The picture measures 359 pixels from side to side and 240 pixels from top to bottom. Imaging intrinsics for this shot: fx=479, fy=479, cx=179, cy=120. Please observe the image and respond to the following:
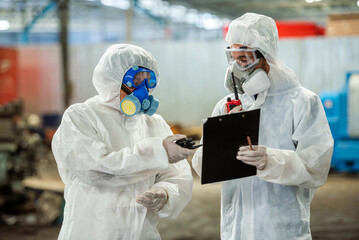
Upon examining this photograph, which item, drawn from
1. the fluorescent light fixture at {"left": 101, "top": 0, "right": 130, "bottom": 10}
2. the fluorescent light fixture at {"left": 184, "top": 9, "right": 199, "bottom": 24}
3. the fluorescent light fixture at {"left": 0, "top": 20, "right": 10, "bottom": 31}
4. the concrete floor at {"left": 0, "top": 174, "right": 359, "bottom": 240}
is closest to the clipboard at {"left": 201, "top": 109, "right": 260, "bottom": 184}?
the concrete floor at {"left": 0, "top": 174, "right": 359, "bottom": 240}

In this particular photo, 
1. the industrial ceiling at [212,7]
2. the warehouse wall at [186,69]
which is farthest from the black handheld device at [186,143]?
the industrial ceiling at [212,7]

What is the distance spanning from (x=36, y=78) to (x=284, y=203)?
31.9 feet

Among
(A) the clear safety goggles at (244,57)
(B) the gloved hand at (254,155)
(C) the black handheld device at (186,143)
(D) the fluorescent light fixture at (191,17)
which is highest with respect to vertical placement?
(D) the fluorescent light fixture at (191,17)

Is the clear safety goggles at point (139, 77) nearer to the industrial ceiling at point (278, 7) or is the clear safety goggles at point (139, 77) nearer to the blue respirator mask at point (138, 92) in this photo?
the blue respirator mask at point (138, 92)

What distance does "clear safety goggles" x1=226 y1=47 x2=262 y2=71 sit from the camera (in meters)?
1.92

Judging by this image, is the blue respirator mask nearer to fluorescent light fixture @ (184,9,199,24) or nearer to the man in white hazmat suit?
the man in white hazmat suit

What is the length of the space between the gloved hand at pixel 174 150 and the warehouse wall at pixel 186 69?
297 inches

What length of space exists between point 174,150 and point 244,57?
0.50 meters

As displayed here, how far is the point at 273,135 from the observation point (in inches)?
75.8

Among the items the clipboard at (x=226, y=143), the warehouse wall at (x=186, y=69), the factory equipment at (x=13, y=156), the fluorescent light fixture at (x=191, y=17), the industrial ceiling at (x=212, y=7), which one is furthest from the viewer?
the fluorescent light fixture at (x=191, y=17)

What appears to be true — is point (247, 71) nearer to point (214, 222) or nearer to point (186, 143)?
point (186, 143)

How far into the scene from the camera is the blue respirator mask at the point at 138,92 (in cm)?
183

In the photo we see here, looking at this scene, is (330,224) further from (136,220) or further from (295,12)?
(295,12)

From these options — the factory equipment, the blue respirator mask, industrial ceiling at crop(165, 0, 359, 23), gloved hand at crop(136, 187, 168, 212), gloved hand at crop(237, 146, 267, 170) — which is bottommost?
the factory equipment
